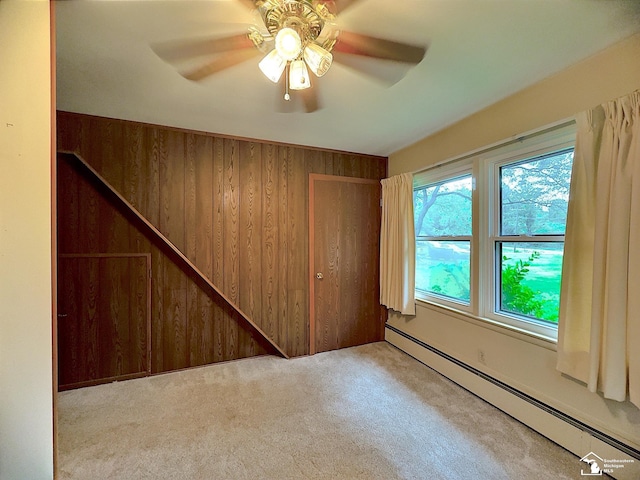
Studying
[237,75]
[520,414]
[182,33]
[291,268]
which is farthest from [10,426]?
[520,414]

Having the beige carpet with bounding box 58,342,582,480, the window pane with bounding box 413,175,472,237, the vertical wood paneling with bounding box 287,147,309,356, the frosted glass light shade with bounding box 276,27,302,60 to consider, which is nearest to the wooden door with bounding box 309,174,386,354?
the vertical wood paneling with bounding box 287,147,309,356

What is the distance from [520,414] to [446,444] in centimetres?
64

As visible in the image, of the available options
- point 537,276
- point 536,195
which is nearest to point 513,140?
point 536,195

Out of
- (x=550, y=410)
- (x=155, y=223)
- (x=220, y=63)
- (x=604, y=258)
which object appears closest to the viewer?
(x=604, y=258)

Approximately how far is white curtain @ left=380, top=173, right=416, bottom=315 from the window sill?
10.3 inches

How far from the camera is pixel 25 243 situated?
87 cm

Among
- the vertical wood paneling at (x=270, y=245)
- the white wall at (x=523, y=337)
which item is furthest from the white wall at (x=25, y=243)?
the white wall at (x=523, y=337)

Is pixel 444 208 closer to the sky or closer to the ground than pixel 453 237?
closer to the sky

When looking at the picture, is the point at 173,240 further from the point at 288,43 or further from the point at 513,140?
the point at 513,140

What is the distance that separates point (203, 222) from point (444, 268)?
Answer: 2444 mm

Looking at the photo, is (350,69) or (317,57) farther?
(350,69)

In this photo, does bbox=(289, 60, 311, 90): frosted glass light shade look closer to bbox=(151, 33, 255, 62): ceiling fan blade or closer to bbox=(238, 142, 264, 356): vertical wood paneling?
bbox=(151, 33, 255, 62): ceiling fan blade

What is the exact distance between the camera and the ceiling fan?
44.1 inches

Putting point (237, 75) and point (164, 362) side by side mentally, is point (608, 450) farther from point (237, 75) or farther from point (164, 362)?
point (164, 362)
